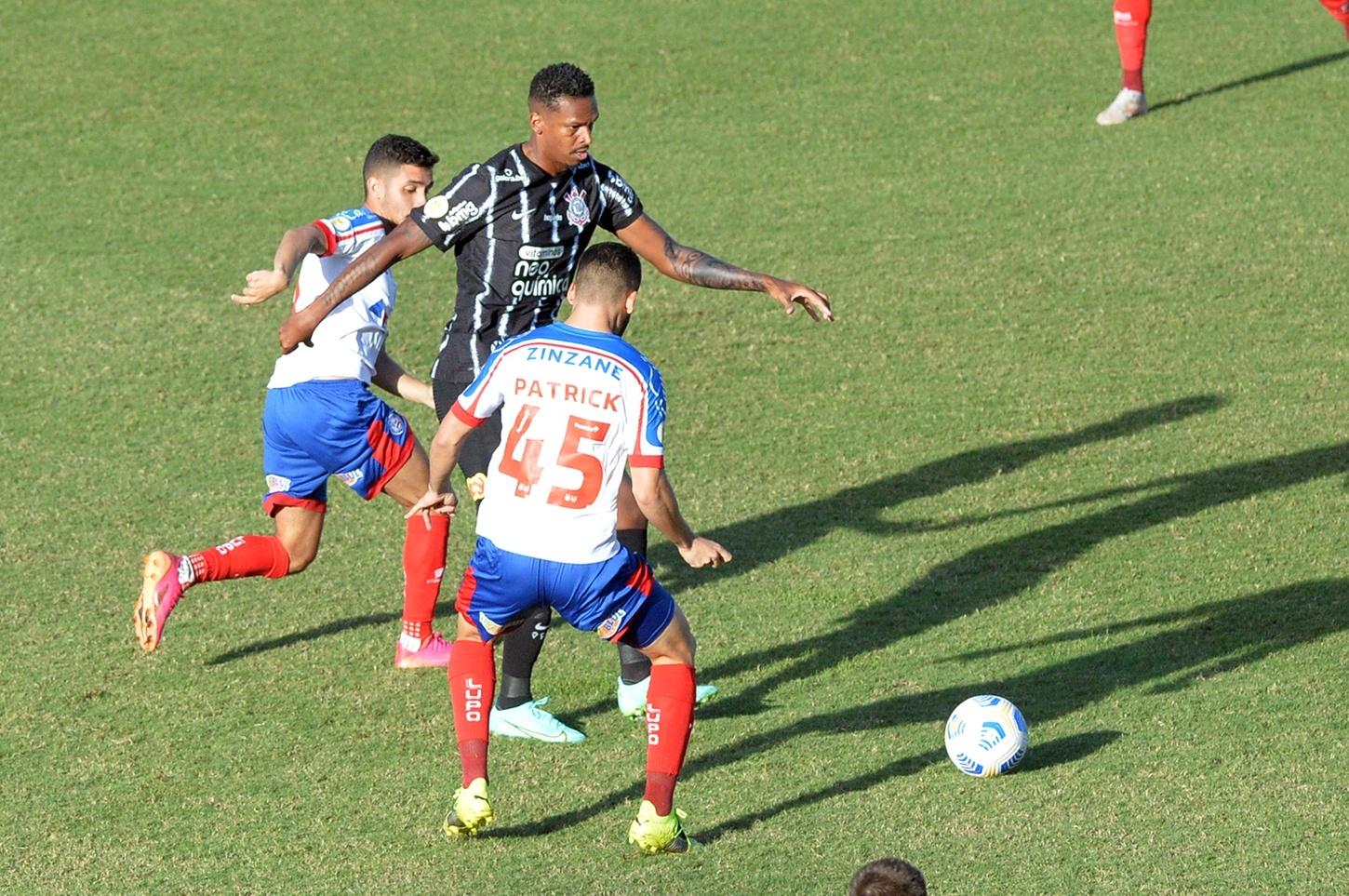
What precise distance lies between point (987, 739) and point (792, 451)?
3926 millimetres

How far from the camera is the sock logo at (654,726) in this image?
21.9 ft

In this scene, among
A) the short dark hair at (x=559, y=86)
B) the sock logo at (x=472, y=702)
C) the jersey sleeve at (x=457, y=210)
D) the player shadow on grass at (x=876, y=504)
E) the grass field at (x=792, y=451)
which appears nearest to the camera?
the sock logo at (x=472, y=702)

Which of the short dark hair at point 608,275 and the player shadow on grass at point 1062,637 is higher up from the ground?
the short dark hair at point 608,275

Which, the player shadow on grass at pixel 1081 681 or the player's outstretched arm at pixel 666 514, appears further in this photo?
the player shadow on grass at pixel 1081 681

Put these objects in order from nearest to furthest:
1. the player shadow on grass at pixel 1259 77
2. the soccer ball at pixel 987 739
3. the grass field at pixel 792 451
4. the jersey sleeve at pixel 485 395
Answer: the jersey sleeve at pixel 485 395 < the grass field at pixel 792 451 < the soccer ball at pixel 987 739 < the player shadow on grass at pixel 1259 77

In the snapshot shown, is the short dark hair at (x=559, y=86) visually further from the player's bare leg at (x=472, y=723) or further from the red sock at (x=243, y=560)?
the red sock at (x=243, y=560)

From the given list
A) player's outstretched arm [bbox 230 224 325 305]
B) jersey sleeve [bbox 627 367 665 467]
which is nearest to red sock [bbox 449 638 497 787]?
jersey sleeve [bbox 627 367 665 467]

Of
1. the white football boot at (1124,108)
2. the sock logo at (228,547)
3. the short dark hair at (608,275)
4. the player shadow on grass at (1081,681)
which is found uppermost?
the short dark hair at (608,275)

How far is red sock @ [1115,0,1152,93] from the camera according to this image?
1608cm

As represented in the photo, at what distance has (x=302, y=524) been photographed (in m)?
8.66

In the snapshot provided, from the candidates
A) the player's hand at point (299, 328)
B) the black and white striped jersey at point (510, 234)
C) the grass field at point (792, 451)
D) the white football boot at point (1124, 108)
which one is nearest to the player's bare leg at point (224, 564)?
the grass field at point (792, 451)

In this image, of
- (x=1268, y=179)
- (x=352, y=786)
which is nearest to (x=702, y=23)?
(x=1268, y=179)

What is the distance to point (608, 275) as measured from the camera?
257 inches

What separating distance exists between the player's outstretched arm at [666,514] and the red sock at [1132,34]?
428 inches
